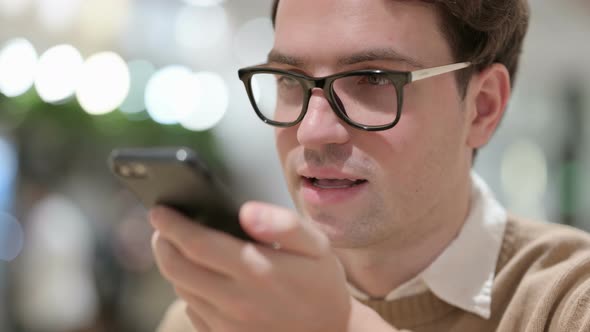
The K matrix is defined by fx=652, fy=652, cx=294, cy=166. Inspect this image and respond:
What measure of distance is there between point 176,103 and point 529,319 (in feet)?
10.0

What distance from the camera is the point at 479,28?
1318 millimetres

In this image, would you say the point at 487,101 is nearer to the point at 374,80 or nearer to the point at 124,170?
the point at 374,80

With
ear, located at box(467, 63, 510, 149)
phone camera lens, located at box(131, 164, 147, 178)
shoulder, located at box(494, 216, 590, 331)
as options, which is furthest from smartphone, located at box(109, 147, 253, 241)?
ear, located at box(467, 63, 510, 149)

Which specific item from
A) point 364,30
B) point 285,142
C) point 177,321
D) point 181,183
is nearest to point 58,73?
point 177,321

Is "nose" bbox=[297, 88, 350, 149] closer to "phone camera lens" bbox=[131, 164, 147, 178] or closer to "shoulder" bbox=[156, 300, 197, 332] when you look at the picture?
"phone camera lens" bbox=[131, 164, 147, 178]

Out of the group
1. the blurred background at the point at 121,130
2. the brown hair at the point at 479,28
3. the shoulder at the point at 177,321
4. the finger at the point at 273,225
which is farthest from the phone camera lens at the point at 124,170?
the blurred background at the point at 121,130

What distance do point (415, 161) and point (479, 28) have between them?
12.5 inches

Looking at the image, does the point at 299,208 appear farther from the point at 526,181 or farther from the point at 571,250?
the point at 526,181

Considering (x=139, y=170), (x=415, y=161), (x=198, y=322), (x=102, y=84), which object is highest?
(x=139, y=170)

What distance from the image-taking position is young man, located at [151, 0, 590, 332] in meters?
1.19

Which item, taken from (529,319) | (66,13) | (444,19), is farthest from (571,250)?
(66,13)

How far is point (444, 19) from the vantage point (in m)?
1.28

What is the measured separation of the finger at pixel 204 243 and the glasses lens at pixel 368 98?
511 mm

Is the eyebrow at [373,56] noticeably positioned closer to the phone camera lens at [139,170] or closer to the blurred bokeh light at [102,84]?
the phone camera lens at [139,170]
